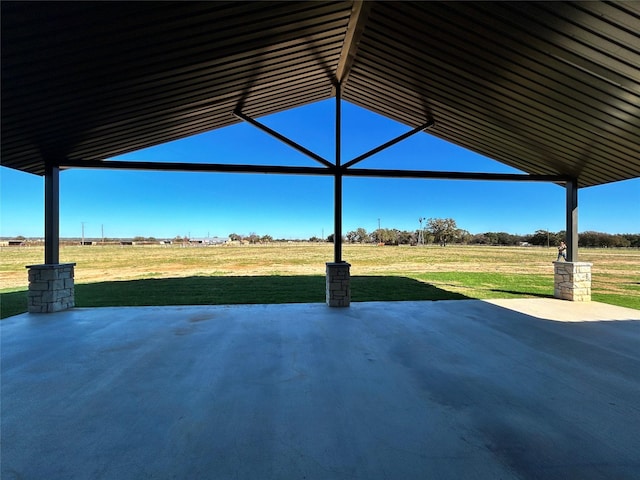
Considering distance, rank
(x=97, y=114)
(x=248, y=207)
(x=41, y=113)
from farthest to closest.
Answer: (x=248, y=207) < (x=97, y=114) < (x=41, y=113)

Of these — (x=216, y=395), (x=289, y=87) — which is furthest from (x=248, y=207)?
(x=216, y=395)

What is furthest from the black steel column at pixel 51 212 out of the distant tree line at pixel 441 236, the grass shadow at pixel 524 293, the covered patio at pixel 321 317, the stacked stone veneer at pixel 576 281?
the distant tree line at pixel 441 236

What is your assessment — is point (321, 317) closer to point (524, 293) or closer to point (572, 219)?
point (524, 293)

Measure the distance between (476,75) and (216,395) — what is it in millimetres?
5484

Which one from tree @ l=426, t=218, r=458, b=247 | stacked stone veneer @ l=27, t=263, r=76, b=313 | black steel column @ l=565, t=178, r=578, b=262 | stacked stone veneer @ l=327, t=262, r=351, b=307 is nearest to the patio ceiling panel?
black steel column @ l=565, t=178, r=578, b=262

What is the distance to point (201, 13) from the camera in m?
3.12

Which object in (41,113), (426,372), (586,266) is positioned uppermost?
(41,113)

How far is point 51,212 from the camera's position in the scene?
19.8 feet

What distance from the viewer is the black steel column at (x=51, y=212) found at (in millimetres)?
5941

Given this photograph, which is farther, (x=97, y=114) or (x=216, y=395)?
(x=97, y=114)

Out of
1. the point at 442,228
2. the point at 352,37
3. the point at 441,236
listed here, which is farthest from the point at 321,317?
the point at 441,236

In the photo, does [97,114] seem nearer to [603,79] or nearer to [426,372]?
[426,372]

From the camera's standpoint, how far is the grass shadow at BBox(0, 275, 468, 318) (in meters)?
7.35

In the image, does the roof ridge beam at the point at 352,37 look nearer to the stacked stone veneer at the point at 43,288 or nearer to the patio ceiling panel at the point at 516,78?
the patio ceiling panel at the point at 516,78
